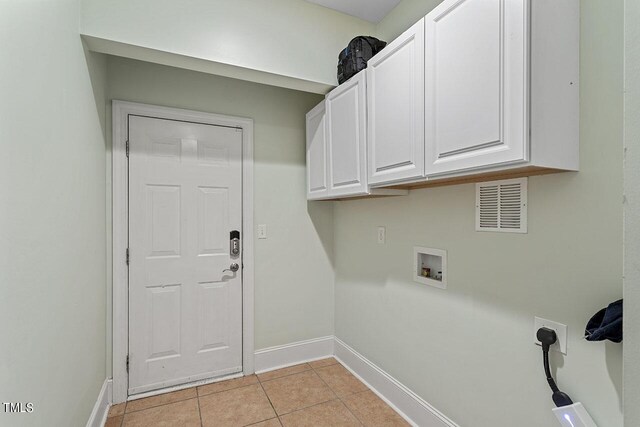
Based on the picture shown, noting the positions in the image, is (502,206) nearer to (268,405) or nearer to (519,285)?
(519,285)

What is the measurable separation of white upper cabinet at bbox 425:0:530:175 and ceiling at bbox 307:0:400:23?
0.97 m

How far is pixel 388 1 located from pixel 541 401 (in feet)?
8.14

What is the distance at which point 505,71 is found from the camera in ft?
3.62

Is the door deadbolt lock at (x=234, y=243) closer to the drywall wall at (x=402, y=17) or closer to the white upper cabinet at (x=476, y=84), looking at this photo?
the white upper cabinet at (x=476, y=84)

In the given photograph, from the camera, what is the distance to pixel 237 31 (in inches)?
77.0

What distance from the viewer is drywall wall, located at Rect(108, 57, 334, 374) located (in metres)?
2.56

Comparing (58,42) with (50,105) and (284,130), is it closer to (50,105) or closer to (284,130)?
(50,105)

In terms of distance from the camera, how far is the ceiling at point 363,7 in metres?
2.18

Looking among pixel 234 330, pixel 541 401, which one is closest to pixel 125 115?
pixel 234 330

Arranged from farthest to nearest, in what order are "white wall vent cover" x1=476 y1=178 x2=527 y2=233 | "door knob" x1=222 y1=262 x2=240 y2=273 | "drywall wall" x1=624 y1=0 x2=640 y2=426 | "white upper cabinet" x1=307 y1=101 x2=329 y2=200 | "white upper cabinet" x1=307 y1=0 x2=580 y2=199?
"door knob" x1=222 y1=262 x2=240 y2=273 < "white upper cabinet" x1=307 y1=101 x2=329 y2=200 < "white wall vent cover" x1=476 y1=178 x2=527 y2=233 < "white upper cabinet" x1=307 y1=0 x2=580 y2=199 < "drywall wall" x1=624 y1=0 x2=640 y2=426

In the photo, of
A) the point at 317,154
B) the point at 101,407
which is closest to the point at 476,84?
the point at 317,154

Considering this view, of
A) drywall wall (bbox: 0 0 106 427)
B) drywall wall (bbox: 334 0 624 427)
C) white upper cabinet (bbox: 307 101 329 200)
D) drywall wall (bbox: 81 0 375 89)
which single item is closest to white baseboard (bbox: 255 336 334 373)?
drywall wall (bbox: 334 0 624 427)

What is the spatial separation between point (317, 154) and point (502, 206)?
1428 millimetres

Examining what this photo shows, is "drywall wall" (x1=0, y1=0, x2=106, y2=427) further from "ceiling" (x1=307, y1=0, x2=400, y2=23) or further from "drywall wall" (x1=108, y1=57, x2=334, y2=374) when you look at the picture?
"ceiling" (x1=307, y1=0, x2=400, y2=23)
